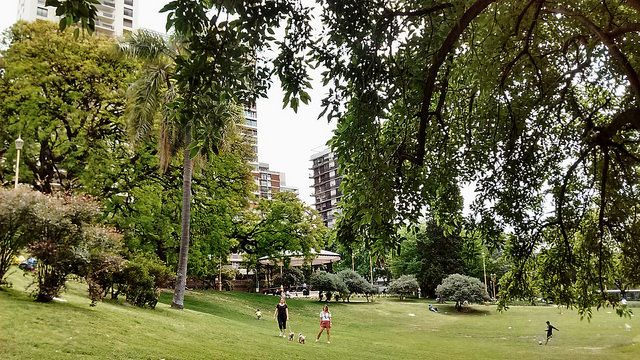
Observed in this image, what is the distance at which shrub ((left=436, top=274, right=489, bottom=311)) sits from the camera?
44531 mm

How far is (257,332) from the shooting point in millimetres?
19062

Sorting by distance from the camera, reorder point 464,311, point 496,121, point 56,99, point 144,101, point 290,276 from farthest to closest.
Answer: point 290,276 → point 464,311 → point 56,99 → point 144,101 → point 496,121

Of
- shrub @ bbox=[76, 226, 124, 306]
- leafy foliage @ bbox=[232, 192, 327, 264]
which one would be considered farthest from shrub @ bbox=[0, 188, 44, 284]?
leafy foliage @ bbox=[232, 192, 327, 264]

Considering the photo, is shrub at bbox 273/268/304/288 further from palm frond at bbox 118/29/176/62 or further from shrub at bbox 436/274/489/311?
palm frond at bbox 118/29/176/62

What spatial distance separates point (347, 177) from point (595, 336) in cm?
2685

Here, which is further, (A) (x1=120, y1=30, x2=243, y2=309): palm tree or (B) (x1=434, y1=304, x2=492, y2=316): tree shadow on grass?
(B) (x1=434, y1=304, x2=492, y2=316): tree shadow on grass

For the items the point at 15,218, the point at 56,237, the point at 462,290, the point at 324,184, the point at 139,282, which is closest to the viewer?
the point at 15,218

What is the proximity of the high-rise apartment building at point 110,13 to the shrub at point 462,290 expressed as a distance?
52.9 m

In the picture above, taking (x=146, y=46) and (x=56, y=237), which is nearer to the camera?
(x=56, y=237)

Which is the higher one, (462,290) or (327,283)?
(327,283)

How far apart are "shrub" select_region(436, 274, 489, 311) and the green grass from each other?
1688mm

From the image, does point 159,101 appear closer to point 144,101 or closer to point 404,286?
point 144,101

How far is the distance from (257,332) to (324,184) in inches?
4511

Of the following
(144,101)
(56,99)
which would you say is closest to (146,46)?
(144,101)
